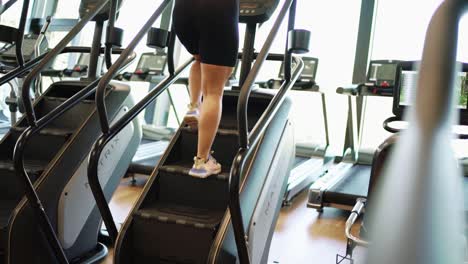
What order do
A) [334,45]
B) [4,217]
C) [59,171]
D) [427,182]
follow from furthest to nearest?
[334,45], [59,171], [4,217], [427,182]

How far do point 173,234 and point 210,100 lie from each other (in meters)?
0.73

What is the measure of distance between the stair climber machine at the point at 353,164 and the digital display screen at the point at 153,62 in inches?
99.1

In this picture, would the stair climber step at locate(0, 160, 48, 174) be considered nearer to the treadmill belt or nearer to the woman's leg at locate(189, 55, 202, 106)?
the woman's leg at locate(189, 55, 202, 106)

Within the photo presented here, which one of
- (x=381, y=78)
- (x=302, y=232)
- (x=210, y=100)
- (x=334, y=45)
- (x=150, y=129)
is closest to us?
(x=210, y=100)

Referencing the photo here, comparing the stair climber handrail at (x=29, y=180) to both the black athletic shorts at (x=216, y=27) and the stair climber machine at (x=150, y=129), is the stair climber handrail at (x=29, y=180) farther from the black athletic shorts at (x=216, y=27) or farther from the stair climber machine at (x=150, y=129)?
the stair climber machine at (x=150, y=129)

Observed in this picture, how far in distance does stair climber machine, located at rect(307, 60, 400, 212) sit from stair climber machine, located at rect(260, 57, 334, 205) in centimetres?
22

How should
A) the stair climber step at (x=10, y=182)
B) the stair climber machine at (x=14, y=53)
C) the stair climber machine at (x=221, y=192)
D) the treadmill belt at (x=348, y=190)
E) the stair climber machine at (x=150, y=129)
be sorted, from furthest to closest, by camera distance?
the stair climber machine at (x=150, y=129), the treadmill belt at (x=348, y=190), the stair climber machine at (x=14, y=53), the stair climber step at (x=10, y=182), the stair climber machine at (x=221, y=192)

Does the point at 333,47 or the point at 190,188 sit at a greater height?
the point at 333,47

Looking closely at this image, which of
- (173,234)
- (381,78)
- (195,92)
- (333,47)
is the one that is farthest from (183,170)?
(333,47)

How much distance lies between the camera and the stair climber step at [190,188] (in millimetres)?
2477

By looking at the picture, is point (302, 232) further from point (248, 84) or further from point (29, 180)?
point (29, 180)

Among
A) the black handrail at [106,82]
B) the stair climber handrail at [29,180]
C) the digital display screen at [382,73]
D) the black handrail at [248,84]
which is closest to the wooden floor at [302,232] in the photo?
the stair climber handrail at [29,180]

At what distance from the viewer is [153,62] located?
239 inches

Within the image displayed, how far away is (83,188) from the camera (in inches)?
112
